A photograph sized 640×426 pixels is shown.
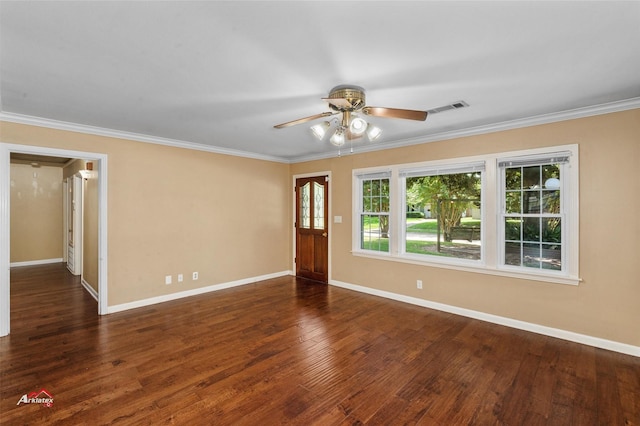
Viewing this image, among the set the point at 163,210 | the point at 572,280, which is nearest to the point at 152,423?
the point at 163,210

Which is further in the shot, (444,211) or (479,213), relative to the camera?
(444,211)

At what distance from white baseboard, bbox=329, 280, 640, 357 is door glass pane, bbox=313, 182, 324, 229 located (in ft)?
5.26

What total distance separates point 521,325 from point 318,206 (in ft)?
12.2

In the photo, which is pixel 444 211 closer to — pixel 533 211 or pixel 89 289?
pixel 533 211

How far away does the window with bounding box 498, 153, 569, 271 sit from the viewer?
336cm

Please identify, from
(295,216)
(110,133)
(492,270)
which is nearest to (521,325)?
(492,270)

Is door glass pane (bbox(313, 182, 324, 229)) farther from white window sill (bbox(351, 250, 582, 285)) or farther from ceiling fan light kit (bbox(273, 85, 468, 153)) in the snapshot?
ceiling fan light kit (bbox(273, 85, 468, 153))

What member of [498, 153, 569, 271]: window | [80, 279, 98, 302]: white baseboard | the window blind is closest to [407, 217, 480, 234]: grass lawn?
[498, 153, 569, 271]: window

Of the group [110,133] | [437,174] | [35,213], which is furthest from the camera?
[35,213]

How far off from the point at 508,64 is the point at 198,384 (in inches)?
139

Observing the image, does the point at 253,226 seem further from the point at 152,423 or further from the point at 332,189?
the point at 152,423

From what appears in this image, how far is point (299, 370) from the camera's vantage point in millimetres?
2617

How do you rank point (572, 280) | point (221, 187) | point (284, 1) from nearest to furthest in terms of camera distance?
point (284, 1), point (572, 280), point (221, 187)

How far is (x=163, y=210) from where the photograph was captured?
4500 millimetres
